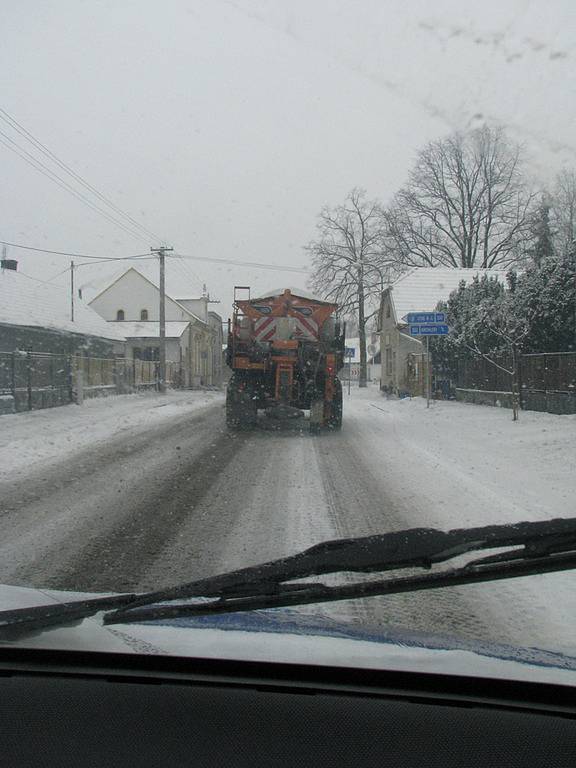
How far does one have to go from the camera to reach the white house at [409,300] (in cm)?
3959

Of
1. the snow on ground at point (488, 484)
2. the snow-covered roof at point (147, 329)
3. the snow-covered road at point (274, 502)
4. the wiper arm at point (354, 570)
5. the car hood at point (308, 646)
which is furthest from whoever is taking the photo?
the snow-covered roof at point (147, 329)

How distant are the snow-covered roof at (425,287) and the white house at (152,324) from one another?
2109 cm

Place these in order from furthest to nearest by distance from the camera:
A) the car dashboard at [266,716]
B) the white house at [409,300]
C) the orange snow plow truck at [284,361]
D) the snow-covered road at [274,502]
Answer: the white house at [409,300] < the orange snow plow truck at [284,361] < the snow-covered road at [274,502] < the car dashboard at [266,716]

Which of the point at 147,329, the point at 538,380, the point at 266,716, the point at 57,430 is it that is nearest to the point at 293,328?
the point at 57,430

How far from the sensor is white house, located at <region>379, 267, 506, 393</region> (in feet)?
130

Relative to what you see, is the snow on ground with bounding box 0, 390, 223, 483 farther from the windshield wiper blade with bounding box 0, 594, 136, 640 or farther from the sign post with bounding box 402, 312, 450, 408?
the sign post with bounding box 402, 312, 450, 408

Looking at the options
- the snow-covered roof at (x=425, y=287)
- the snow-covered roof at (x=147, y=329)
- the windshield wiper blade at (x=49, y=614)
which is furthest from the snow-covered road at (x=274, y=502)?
the snow-covered roof at (x=147, y=329)

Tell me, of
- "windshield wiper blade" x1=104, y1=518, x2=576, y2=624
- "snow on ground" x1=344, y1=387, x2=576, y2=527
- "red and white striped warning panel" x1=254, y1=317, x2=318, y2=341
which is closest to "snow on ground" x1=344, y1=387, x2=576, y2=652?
"snow on ground" x1=344, y1=387, x2=576, y2=527

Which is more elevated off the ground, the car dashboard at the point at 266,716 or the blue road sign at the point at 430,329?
the blue road sign at the point at 430,329

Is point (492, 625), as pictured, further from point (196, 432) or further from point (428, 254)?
point (428, 254)

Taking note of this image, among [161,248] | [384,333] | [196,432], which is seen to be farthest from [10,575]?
[384,333]

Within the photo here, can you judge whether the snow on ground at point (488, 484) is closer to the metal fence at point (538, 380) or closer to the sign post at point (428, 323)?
the metal fence at point (538, 380)

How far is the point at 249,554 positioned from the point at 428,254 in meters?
46.1

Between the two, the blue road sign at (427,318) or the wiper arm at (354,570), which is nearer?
the wiper arm at (354,570)
